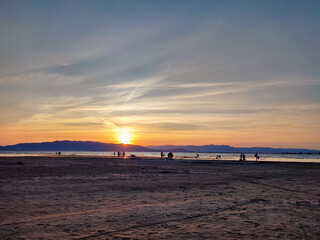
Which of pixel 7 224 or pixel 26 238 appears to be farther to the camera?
pixel 7 224

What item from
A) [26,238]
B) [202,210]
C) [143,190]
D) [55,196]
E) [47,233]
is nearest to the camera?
[26,238]

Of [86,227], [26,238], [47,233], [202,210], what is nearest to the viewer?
Answer: [26,238]

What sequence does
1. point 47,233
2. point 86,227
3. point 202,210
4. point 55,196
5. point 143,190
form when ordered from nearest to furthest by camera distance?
point 47,233 → point 86,227 → point 202,210 → point 55,196 → point 143,190

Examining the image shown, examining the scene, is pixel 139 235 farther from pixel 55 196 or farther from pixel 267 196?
pixel 267 196

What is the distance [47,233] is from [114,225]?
5.72ft

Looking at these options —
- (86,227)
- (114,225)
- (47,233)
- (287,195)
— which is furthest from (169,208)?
(287,195)

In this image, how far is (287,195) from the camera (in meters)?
13.1

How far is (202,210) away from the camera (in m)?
9.67

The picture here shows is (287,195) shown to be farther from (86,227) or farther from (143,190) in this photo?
(86,227)

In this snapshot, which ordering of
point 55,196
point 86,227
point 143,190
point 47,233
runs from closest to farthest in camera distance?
point 47,233 → point 86,227 → point 55,196 → point 143,190

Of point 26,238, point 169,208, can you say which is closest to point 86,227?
point 26,238

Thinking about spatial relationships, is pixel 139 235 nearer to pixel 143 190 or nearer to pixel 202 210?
pixel 202 210

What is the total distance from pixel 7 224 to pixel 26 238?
1564 mm

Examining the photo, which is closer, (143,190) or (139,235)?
(139,235)
